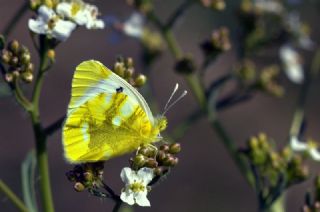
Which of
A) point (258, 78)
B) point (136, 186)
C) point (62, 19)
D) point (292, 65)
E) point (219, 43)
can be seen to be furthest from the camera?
point (292, 65)

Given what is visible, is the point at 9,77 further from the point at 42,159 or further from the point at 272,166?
the point at 272,166

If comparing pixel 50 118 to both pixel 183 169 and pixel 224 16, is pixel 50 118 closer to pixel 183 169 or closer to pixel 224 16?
pixel 183 169

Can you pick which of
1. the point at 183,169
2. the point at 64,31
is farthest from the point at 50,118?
the point at 64,31

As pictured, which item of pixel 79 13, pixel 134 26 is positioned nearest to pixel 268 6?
pixel 134 26

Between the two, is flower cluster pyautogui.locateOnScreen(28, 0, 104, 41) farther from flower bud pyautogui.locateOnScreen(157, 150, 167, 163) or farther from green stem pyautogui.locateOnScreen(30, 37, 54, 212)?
flower bud pyautogui.locateOnScreen(157, 150, 167, 163)

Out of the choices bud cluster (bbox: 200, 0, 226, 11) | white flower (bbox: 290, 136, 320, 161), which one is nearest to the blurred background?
bud cluster (bbox: 200, 0, 226, 11)

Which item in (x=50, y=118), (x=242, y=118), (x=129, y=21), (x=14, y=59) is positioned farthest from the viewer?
(x=242, y=118)
